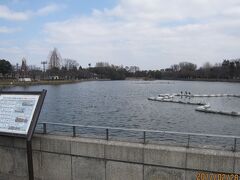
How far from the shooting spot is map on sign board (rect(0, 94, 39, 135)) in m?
6.51

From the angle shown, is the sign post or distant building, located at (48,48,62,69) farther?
distant building, located at (48,48,62,69)

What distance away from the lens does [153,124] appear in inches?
1169

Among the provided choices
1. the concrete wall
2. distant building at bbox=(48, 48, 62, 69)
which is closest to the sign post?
the concrete wall

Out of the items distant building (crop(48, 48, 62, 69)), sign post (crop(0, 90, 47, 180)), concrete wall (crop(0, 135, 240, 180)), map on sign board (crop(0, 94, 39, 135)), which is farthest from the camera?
distant building (crop(48, 48, 62, 69))

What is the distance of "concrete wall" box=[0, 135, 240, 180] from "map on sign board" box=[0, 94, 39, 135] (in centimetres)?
119

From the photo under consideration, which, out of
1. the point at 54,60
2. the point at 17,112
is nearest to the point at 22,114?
the point at 17,112

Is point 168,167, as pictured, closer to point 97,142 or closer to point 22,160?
point 97,142

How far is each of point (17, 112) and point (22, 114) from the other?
0.23 meters

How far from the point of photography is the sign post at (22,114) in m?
6.39

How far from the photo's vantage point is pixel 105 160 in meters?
6.93

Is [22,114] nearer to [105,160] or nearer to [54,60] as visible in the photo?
[105,160]

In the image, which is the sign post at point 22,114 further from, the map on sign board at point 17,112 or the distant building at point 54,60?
the distant building at point 54,60

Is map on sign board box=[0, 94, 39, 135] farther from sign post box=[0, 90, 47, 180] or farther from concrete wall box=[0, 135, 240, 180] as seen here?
concrete wall box=[0, 135, 240, 180]

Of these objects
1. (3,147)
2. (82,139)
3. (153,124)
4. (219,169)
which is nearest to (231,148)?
(219,169)
